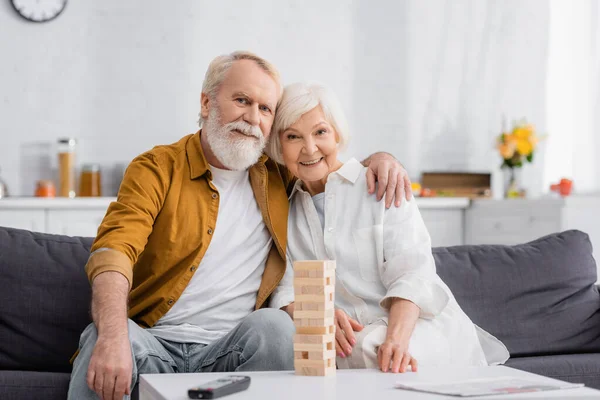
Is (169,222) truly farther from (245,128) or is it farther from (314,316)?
(314,316)

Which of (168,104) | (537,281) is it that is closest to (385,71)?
(168,104)

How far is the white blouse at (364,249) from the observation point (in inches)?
83.8

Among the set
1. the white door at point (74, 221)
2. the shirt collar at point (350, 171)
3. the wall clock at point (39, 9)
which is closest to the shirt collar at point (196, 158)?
the shirt collar at point (350, 171)

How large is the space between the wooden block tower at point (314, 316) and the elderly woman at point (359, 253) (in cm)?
30

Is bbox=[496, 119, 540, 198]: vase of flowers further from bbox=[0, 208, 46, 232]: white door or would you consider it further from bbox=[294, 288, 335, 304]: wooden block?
bbox=[294, 288, 335, 304]: wooden block

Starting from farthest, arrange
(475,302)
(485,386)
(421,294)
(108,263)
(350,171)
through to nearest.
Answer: (475,302), (350,171), (421,294), (108,263), (485,386)

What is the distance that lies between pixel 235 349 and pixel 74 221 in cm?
256

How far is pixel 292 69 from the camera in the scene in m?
5.28

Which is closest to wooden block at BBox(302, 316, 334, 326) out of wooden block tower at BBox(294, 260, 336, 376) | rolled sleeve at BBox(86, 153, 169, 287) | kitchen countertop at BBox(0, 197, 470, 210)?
wooden block tower at BBox(294, 260, 336, 376)

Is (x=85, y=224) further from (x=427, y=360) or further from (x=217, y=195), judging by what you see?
(x=427, y=360)

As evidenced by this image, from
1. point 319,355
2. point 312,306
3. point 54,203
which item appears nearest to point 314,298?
point 312,306

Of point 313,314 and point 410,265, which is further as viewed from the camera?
point 410,265

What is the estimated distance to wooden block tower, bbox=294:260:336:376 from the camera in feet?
5.46

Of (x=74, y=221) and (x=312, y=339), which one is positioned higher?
(x=312, y=339)
